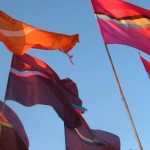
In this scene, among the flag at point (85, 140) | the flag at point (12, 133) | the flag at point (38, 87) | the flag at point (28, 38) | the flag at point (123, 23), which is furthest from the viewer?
the flag at point (85, 140)

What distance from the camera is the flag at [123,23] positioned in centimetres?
1315

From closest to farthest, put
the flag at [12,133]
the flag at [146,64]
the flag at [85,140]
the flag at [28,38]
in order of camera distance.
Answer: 1. the flag at [28,38]
2. the flag at [146,64]
3. the flag at [12,133]
4. the flag at [85,140]

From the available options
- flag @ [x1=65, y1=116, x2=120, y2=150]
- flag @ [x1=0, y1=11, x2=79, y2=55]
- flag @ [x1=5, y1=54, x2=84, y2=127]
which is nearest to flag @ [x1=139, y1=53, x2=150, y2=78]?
flag @ [x1=0, y1=11, x2=79, y2=55]

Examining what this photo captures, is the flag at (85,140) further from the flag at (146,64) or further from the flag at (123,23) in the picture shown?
the flag at (123,23)

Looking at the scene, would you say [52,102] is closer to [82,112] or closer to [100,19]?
[82,112]

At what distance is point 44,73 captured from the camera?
1576 centimetres

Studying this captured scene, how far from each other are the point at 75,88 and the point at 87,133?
6.78 feet

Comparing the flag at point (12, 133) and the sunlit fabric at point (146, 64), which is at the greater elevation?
the sunlit fabric at point (146, 64)

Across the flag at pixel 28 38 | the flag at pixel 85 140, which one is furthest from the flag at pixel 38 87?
the flag at pixel 28 38

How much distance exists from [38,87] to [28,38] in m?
2.14

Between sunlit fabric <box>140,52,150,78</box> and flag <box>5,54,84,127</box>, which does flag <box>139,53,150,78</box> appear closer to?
sunlit fabric <box>140,52,150,78</box>

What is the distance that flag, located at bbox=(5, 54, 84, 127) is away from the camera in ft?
47.9

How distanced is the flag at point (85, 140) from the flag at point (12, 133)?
1.94m


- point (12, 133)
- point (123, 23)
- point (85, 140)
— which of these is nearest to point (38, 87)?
point (12, 133)
